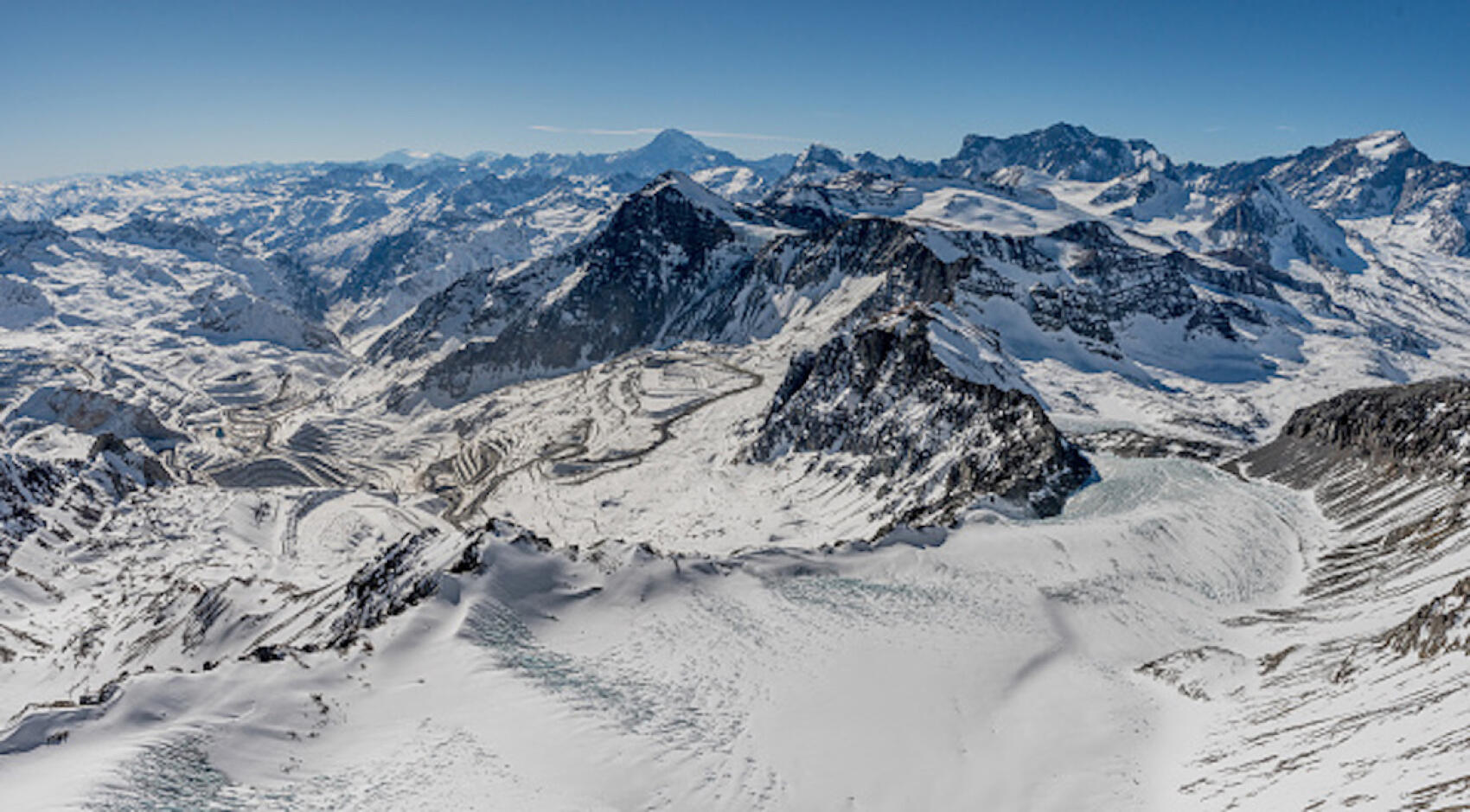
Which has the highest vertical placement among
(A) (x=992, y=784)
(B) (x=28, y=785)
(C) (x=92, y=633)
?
(B) (x=28, y=785)

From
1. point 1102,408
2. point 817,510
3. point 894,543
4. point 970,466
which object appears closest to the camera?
point 894,543

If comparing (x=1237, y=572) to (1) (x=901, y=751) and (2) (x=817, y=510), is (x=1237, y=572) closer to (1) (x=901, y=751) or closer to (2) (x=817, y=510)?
(1) (x=901, y=751)

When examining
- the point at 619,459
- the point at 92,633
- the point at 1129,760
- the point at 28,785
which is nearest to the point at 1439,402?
the point at 1129,760

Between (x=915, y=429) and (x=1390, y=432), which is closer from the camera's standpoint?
(x=1390, y=432)

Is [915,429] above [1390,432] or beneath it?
beneath

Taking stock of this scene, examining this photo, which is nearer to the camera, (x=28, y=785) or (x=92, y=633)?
(x=28, y=785)

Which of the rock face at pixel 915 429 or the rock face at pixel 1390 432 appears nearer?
the rock face at pixel 1390 432

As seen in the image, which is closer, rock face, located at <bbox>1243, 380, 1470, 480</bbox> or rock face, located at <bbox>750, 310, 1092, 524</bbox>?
rock face, located at <bbox>1243, 380, 1470, 480</bbox>

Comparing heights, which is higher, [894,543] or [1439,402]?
[1439,402]
